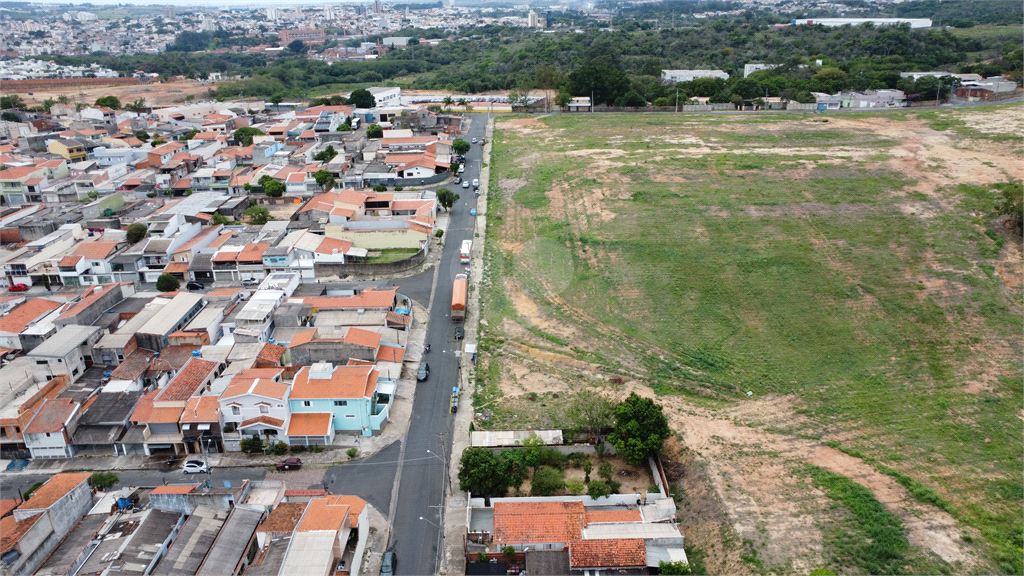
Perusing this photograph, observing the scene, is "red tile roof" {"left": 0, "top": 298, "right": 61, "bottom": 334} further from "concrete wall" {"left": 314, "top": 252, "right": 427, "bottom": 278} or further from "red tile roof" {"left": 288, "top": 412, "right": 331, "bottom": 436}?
"red tile roof" {"left": 288, "top": 412, "right": 331, "bottom": 436}

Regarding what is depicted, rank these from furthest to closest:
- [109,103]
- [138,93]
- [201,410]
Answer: [138,93]
[109,103]
[201,410]

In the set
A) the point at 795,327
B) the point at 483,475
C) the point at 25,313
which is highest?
the point at 25,313

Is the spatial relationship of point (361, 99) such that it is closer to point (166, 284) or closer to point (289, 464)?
point (166, 284)

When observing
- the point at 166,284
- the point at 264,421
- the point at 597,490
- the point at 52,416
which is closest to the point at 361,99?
the point at 166,284

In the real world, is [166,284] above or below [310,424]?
above

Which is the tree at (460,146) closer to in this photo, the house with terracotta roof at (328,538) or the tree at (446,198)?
the tree at (446,198)

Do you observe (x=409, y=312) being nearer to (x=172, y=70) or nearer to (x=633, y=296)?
(x=633, y=296)

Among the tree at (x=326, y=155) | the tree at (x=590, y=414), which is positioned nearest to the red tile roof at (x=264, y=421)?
the tree at (x=590, y=414)

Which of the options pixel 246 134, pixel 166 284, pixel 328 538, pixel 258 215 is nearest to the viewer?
pixel 328 538
